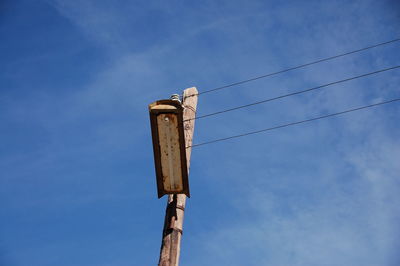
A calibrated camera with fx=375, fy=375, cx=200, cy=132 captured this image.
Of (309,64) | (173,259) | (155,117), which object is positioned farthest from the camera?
(309,64)

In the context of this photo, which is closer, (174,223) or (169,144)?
(174,223)

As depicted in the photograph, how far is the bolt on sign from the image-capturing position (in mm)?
3621

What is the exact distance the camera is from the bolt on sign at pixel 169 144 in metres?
3.62

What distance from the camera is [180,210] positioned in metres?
3.68

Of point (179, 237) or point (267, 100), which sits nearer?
point (179, 237)

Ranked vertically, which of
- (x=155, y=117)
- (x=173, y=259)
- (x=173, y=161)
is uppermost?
(x=155, y=117)

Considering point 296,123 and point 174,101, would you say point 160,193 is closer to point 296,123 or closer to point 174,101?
point 174,101

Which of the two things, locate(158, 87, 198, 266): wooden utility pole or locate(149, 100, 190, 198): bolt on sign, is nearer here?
locate(158, 87, 198, 266): wooden utility pole

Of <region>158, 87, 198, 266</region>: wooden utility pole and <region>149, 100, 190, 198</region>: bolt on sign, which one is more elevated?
<region>149, 100, 190, 198</region>: bolt on sign

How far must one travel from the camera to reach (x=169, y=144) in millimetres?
3629

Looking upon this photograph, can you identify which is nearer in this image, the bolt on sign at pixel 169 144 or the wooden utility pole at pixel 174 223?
the wooden utility pole at pixel 174 223

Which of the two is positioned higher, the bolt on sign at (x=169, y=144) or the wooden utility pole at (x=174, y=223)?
the bolt on sign at (x=169, y=144)

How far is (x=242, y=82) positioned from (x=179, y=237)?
2670mm

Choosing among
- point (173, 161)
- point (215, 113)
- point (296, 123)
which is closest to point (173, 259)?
point (173, 161)
